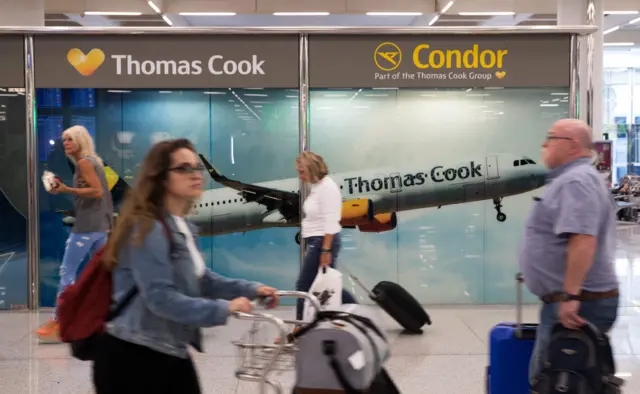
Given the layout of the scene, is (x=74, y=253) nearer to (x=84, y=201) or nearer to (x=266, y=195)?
(x=84, y=201)

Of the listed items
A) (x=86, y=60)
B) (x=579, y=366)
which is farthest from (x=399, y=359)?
(x=86, y=60)

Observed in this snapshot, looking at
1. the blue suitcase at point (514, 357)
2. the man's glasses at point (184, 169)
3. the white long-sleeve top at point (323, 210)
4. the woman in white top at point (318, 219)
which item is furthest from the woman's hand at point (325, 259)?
the man's glasses at point (184, 169)

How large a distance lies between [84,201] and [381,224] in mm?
3138

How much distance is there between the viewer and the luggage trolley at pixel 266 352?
109 inches

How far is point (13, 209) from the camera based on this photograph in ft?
26.2

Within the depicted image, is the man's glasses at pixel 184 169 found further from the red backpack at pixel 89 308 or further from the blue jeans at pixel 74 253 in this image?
the blue jeans at pixel 74 253

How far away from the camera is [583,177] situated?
3498mm

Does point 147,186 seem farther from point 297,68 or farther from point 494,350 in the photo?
point 297,68

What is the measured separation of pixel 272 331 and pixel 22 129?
341 cm

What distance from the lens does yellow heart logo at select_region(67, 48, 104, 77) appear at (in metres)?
7.75

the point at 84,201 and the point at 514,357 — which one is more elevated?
the point at 84,201

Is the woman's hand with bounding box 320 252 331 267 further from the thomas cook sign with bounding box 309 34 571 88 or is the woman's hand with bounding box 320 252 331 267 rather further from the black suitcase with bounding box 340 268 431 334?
the thomas cook sign with bounding box 309 34 571 88

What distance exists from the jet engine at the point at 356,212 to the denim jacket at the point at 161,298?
5.32 metres

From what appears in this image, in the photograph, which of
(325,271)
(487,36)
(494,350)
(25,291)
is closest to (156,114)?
(25,291)
